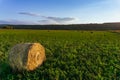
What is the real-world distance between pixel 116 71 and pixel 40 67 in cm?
473

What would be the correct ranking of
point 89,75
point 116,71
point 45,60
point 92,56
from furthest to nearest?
point 92,56, point 45,60, point 116,71, point 89,75

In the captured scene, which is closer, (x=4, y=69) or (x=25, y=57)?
(x=25, y=57)

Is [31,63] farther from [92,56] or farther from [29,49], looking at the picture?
[92,56]

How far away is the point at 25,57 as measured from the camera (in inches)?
595

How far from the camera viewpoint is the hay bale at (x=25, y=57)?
49.7ft

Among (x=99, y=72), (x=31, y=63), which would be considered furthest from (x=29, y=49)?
(x=99, y=72)

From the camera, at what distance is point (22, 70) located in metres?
15.3

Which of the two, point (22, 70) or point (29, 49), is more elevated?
point (29, 49)

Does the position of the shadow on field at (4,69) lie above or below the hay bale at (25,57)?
below

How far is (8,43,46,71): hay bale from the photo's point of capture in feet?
49.7

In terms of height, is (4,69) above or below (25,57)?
below

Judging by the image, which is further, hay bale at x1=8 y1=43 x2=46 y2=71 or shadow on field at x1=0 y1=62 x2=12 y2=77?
shadow on field at x1=0 y1=62 x2=12 y2=77

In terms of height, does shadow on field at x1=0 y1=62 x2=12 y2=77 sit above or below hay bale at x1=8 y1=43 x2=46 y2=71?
below

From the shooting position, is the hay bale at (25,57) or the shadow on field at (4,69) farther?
the shadow on field at (4,69)
